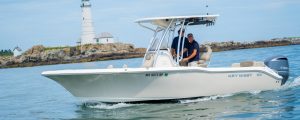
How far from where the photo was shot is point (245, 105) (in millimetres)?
12359

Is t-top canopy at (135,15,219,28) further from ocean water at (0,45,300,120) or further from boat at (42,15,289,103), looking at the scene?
ocean water at (0,45,300,120)

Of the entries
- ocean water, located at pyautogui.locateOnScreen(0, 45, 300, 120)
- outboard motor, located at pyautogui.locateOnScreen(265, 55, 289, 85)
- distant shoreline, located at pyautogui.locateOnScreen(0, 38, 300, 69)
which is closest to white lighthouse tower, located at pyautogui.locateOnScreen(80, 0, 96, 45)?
distant shoreline, located at pyautogui.locateOnScreen(0, 38, 300, 69)

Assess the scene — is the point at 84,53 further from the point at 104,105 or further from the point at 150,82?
the point at 150,82

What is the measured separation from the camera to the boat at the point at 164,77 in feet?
41.4

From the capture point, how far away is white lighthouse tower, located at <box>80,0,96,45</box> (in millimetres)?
94500

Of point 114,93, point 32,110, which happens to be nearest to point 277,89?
point 114,93

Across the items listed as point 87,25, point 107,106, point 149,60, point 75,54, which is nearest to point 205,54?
point 149,60

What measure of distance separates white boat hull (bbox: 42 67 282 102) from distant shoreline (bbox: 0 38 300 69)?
70.8 meters

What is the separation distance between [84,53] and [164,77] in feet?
252

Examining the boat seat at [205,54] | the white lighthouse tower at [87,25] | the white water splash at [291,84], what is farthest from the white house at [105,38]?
the boat seat at [205,54]

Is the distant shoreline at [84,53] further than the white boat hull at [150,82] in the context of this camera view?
Yes

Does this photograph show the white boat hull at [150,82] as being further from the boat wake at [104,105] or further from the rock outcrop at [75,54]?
the rock outcrop at [75,54]

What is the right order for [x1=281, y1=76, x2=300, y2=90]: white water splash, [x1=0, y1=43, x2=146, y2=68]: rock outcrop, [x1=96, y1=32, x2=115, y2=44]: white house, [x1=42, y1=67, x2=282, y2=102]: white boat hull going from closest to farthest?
[x1=42, y1=67, x2=282, y2=102]: white boat hull
[x1=281, y1=76, x2=300, y2=90]: white water splash
[x1=0, y1=43, x2=146, y2=68]: rock outcrop
[x1=96, y1=32, x2=115, y2=44]: white house

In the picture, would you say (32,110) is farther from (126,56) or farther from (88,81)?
(126,56)
